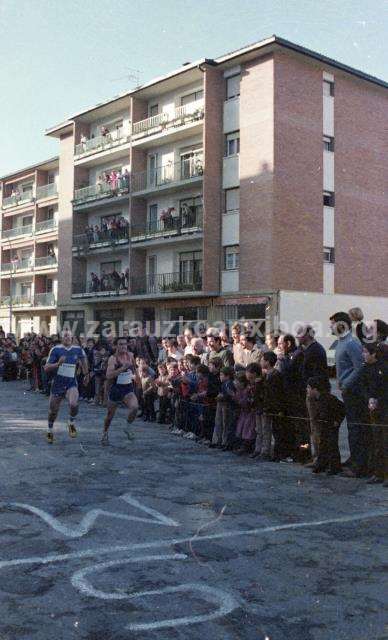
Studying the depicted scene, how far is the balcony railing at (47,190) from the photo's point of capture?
4612cm

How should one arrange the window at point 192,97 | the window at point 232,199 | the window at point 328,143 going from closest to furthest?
1. the window at point 232,199
2. the window at point 328,143
3. the window at point 192,97

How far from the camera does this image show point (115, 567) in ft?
15.9

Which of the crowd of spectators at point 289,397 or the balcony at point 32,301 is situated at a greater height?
the balcony at point 32,301

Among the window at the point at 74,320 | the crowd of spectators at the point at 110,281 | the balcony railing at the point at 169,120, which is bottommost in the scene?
the window at the point at 74,320

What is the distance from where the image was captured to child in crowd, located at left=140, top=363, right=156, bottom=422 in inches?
587

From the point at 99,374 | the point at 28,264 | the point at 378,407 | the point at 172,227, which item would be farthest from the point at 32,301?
the point at 378,407

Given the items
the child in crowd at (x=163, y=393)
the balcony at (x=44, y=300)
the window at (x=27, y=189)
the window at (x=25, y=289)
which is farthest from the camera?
the window at (x=27, y=189)

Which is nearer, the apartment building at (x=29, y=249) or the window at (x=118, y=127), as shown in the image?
the window at (x=118, y=127)

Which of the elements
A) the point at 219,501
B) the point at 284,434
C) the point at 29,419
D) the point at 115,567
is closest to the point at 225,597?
the point at 115,567

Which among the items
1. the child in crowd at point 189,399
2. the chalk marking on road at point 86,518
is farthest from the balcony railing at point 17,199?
the chalk marking on road at point 86,518

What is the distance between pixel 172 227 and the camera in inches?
1289

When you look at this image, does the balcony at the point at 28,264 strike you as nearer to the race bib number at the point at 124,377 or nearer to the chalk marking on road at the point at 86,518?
the race bib number at the point at 124,377

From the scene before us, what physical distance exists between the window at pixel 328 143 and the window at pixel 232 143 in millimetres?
3988

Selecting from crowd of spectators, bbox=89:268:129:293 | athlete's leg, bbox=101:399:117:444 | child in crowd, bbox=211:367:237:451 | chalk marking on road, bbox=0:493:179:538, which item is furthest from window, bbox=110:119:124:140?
chalk marking on road, bbox=0:493:179:538
